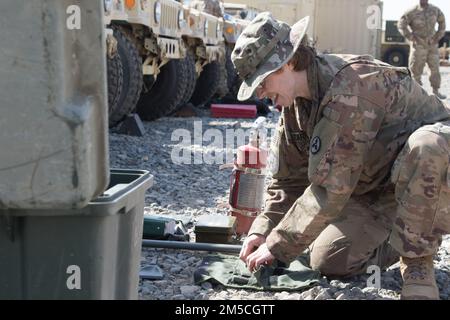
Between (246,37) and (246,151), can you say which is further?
(246,151)

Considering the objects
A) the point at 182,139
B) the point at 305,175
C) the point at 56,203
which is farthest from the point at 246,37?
the point at 182,139

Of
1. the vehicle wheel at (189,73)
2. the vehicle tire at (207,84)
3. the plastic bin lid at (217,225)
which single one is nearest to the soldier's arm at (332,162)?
the plastic bin lid at (217,225)

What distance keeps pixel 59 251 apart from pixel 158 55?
628cm

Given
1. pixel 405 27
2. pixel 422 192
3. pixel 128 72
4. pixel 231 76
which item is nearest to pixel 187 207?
pixel 422 192

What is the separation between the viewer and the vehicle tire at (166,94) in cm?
905

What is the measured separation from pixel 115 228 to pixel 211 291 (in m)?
1.11

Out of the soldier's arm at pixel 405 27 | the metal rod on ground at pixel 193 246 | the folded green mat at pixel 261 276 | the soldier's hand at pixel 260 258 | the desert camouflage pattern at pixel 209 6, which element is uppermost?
the desert camouflage pattern at pixel 209 6

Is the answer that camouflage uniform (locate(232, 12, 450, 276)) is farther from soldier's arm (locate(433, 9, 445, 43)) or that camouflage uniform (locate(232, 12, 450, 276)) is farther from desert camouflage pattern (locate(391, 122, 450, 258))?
soldier's arm (locate(433, 9, 445, 43))

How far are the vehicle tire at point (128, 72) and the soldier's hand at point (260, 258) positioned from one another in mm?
4366

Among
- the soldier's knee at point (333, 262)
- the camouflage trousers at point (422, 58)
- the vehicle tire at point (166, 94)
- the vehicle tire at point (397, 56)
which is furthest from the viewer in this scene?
the vehicle tire at point (397, 56)

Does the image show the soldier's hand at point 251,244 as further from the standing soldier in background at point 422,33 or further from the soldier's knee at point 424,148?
the standing soldier in background at point 422,33

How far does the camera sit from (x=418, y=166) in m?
2.62

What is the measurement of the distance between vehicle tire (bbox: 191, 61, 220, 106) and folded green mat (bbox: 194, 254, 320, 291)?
8.52 metres
